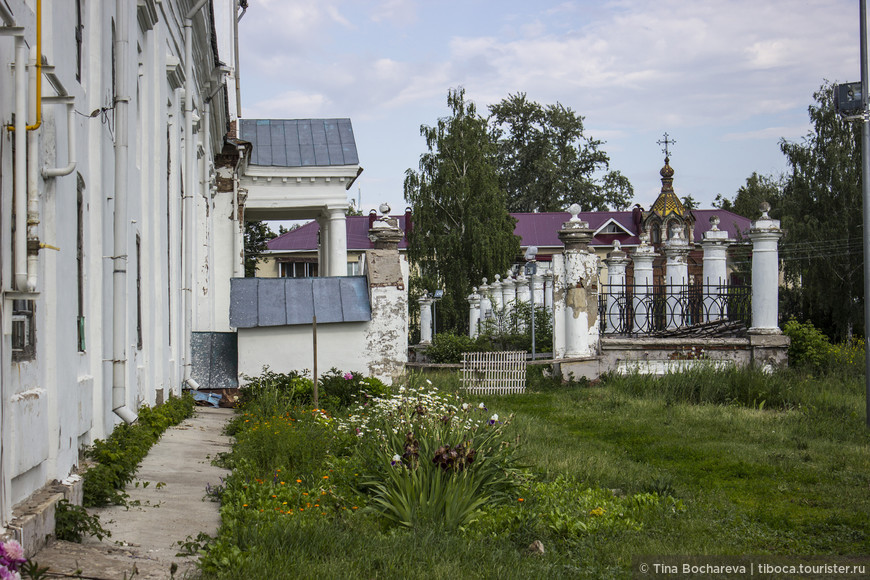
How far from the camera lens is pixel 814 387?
13719 mm

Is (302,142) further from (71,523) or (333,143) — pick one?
(71,523)

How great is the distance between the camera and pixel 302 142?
20906 millimetres

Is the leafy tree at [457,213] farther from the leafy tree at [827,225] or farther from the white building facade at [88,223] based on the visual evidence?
the white building facade at [88,223]

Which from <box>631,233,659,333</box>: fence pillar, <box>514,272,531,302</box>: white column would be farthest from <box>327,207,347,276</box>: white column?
<box>514,272,531,302</box>: white column

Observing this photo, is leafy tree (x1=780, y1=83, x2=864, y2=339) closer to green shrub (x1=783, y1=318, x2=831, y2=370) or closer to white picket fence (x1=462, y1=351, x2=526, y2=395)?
green shrub (x1=783, y1=318, x2=831, y2=370)

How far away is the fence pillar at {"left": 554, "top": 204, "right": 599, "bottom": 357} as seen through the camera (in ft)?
53.7

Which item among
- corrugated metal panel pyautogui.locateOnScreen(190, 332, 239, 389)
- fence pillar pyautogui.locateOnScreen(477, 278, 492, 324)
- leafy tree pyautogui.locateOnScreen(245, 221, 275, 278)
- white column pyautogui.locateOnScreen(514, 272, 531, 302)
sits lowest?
corrugated metal panel pyautogui.locateOnScreen(190, 332, 239, 389)

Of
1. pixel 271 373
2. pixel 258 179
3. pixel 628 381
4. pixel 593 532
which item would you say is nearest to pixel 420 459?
pixel 593 532

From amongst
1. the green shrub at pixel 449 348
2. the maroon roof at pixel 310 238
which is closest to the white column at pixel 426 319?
the green shrub at pixel 449 348

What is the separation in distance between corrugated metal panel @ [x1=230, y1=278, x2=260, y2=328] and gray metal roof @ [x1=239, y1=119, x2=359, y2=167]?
6.27 metres

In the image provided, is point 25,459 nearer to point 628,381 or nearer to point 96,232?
point 96,232

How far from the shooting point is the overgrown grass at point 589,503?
521 cm

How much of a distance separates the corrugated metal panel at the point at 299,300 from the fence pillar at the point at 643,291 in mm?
6743

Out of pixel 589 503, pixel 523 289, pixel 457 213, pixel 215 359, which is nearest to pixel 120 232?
pixel 589 503
